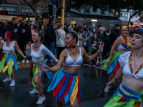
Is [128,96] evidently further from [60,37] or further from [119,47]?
[60,37]

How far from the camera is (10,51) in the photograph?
668cm

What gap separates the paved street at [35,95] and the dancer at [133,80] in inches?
93.5

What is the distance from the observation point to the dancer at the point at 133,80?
111 inches

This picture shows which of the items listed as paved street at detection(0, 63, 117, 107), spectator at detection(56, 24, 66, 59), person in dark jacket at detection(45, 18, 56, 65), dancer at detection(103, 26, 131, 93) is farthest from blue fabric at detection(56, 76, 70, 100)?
spectator at detection(56, 24, 66, 59)

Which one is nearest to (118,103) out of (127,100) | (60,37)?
(127,100)

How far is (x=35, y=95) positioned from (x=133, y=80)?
3629mm

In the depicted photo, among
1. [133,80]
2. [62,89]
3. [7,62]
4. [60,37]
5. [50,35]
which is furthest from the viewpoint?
[60,37]

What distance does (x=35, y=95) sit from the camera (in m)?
5.84

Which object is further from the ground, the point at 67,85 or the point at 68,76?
the point at 68,76

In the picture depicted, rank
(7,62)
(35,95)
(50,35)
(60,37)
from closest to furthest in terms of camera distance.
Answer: (35,95), (7,62), (50,35), (60,37)

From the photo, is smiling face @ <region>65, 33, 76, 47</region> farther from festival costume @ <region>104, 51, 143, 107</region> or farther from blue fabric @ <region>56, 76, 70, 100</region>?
festival costume @ <region>104, 51, 143, 107</region>

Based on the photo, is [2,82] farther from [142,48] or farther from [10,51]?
[142,48]

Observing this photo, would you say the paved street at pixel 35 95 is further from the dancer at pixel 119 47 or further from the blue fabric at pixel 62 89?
the blue fabric at pixel 62 89

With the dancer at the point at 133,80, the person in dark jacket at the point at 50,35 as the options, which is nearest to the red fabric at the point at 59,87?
the dancer at the point at 133,80
